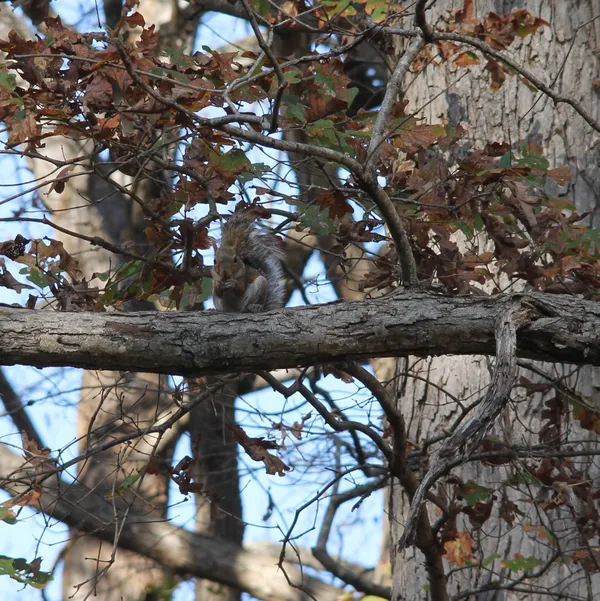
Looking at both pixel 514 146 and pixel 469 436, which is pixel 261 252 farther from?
pixel 469 436

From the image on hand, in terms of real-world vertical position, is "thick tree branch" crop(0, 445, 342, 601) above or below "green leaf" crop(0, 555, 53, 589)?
above

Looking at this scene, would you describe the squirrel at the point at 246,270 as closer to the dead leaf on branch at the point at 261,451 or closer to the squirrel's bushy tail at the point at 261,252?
the squirrel's bushy tail at the point at 261,252

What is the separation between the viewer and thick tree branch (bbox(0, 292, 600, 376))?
225cm

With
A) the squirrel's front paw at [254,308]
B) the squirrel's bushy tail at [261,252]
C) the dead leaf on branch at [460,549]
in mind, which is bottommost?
the dead leaf on branch at [460,549]

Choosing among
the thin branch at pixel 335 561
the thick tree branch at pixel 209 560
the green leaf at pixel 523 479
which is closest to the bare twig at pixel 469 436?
the green leaf at pixel 523 479

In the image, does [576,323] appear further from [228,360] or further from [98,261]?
[98,261]

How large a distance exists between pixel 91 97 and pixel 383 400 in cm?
140

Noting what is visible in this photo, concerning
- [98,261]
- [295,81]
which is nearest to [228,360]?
[295,81]

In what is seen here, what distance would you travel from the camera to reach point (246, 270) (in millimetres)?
3621

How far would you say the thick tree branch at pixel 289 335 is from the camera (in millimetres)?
2252

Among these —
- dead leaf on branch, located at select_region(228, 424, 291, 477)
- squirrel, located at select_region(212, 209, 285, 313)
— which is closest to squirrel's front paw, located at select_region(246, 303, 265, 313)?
squirrel, located at select_region(212, 209, 285, 313)

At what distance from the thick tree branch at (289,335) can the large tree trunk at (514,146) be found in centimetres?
138

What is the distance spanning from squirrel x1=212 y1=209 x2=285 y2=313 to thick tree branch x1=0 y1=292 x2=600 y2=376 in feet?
3.47

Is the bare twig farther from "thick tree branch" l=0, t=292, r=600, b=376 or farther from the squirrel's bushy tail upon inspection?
the squirrel's bushy tail
